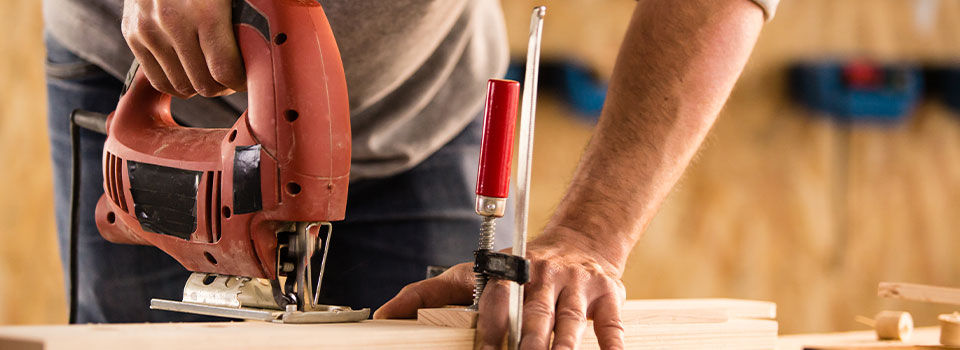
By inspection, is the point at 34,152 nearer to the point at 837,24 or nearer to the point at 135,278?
the point at 135,278

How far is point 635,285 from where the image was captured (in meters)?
4.03

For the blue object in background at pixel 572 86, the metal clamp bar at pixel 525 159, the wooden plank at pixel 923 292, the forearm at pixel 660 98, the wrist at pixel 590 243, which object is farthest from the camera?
the blue object in background at pixel 572 86

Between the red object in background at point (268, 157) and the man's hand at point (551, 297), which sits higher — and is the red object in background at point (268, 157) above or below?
above

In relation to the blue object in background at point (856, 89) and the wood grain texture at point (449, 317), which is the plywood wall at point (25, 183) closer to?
the wood grain texture at point (449, 317)

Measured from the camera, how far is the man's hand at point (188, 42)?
3.47 ft

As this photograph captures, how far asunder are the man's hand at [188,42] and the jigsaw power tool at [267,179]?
22 mm

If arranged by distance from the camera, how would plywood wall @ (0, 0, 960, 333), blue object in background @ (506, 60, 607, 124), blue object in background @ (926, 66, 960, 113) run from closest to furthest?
blue object in background @ (506, 60, 607, 124)
plywood wall @ (0, 0, 960, 333)
blue object in background @ (926, 66, 960, 113)

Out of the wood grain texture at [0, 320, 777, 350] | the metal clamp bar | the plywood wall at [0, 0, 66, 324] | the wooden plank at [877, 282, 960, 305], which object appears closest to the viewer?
the wood grain texture at [0, 320, 777, 350]

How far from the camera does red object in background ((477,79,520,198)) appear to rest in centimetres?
99

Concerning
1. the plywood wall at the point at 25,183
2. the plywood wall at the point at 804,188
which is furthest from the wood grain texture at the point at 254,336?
the plywood wall at the point at 804,188

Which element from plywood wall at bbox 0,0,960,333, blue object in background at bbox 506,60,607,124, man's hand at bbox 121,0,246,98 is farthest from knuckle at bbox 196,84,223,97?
plywood wall at bbox 0,0,960,333

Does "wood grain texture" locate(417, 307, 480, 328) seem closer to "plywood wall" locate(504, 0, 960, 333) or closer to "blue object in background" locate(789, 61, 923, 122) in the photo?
"plywood wall" locate(504, 0, 960, 333)

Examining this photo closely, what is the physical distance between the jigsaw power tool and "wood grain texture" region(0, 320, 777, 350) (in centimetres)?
8

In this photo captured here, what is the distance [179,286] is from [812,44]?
3.35 metres
